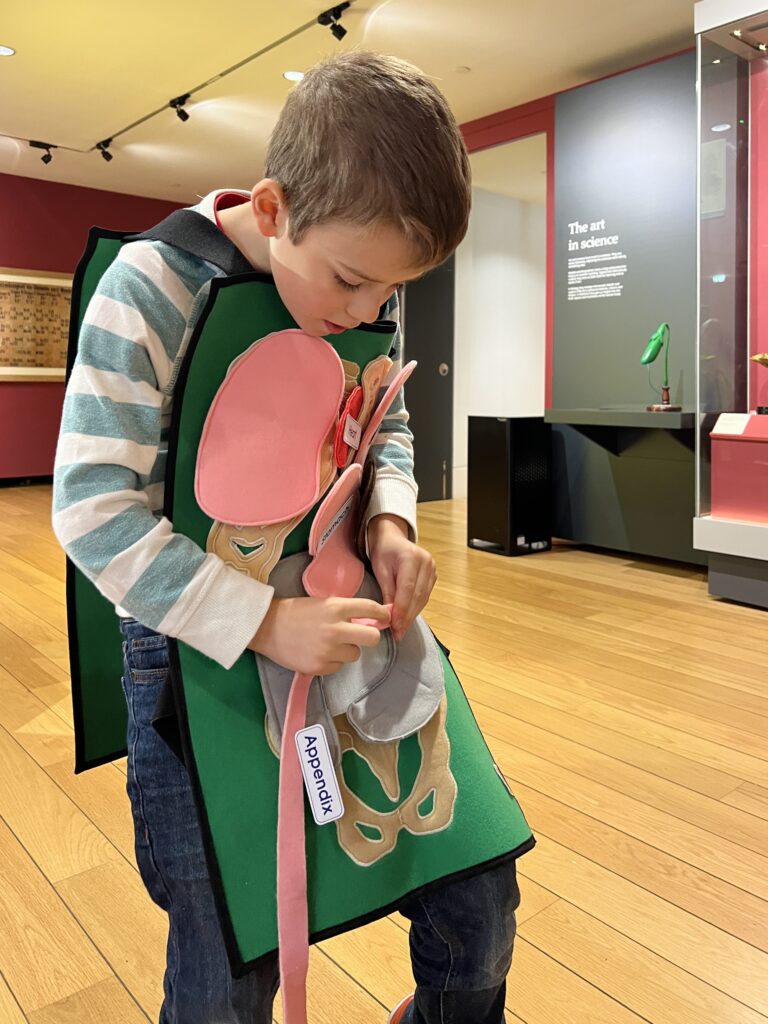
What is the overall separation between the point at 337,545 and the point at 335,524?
2 centimetres

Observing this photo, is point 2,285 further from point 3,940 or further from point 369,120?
point 369,120

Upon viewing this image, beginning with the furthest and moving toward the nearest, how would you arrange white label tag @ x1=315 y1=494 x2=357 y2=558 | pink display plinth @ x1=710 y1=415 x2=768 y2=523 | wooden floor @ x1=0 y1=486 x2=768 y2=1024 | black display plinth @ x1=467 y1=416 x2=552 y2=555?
black display plinth @ x1=467 y1=416 x2=552 y2=555, pink display plinth @ x1=710 y1=415 x2=768 y2=523, wooden floor @ x1=0 y1=486 x2=768 y2=1024, white label tag @ x1=315 y1=494 x2=357 y2=558

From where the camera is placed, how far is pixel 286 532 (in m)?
0.71

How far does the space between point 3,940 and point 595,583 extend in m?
3.05

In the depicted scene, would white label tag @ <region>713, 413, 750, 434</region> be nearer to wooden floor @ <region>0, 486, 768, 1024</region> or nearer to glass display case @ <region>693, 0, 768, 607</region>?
glass display case @ <region>693, 0, 768, 607</region>

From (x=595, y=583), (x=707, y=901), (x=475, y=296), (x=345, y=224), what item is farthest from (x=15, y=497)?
(x=345, y=224)

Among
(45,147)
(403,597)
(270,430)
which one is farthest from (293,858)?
(45,147)

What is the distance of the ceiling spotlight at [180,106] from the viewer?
18.2ft

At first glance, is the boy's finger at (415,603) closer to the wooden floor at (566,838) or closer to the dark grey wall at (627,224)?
the wooden floor at (566,838)

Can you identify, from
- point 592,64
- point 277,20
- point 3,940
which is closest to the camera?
point 3,940

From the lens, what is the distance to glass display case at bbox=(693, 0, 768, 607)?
11.5 ft

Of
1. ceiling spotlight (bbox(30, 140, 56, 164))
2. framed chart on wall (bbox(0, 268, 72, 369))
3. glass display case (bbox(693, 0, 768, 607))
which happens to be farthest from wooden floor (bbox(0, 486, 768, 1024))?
framed chart on wall (bbox(0, 268, 72, 369))

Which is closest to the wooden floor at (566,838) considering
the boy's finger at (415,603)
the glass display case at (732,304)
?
the glass display case at (732,304)

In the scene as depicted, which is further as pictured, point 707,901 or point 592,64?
point 592,64
